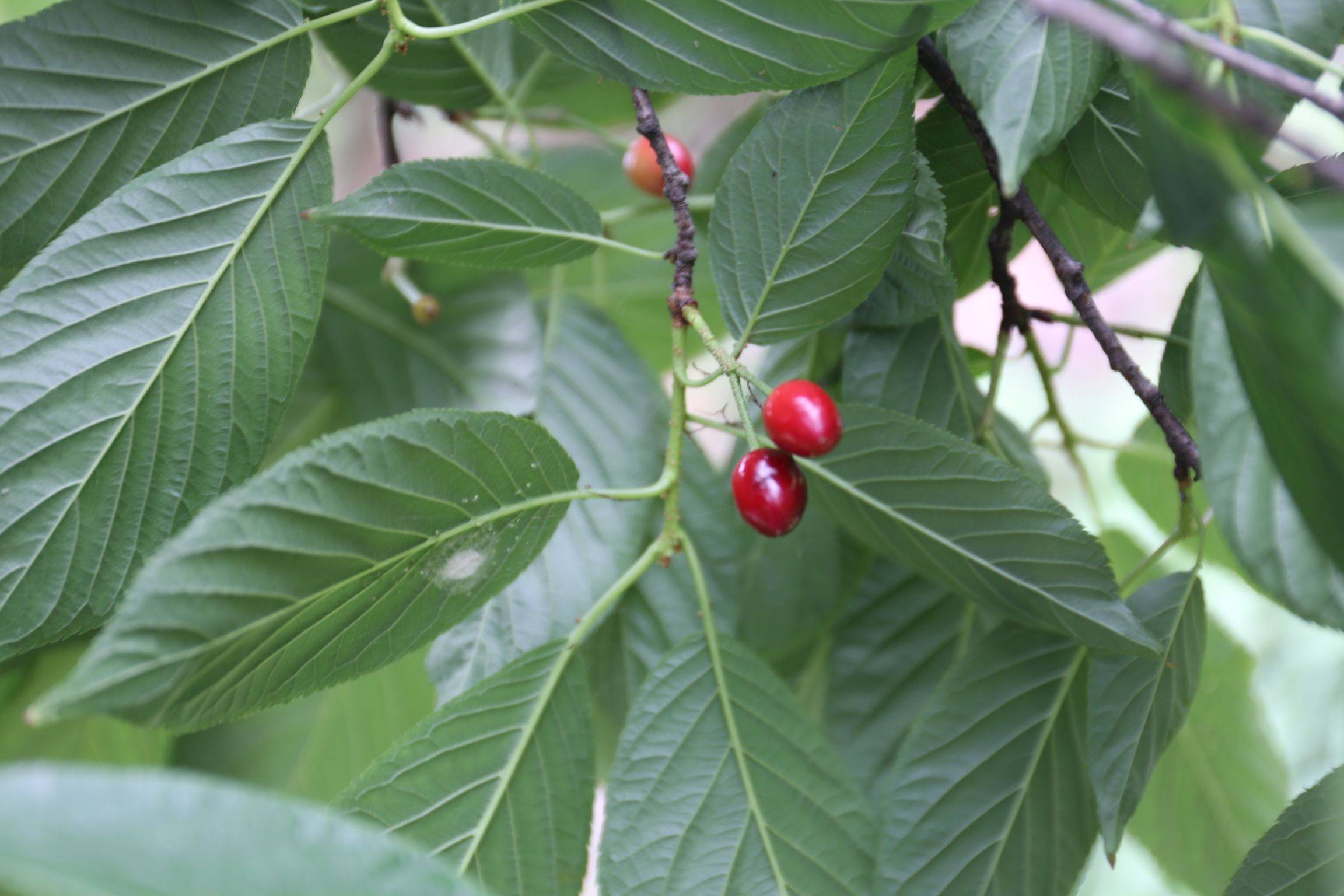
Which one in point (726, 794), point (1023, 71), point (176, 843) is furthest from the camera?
point (726, 794)

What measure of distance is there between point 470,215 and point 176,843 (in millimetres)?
287

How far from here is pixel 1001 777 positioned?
0.49 meters

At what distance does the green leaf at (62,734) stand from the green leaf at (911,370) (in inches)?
19.5

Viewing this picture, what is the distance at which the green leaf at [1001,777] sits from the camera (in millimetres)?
481

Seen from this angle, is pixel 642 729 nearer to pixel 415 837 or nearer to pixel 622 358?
pixel 415 837

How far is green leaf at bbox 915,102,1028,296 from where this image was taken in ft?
1.50

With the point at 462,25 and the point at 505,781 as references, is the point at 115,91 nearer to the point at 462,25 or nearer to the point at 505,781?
the point at 462,25

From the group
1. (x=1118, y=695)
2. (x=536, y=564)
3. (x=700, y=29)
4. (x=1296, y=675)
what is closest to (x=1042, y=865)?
(x=1118, y=695)

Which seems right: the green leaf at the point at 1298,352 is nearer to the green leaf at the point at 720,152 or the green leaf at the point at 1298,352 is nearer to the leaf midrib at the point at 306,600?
the leaf midrib at the point at 306,600

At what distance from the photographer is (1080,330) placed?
2.04 meters

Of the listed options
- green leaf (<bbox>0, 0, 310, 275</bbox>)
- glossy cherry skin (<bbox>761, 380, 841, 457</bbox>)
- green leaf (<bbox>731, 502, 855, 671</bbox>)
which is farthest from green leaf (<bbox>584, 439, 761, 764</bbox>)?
green leaf (<bbox>0, 0, 310, 275</bbox>)

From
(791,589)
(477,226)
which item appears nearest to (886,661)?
(791,589)

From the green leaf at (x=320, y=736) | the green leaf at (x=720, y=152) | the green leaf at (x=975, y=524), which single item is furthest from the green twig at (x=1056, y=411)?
the green leaf at (x=320, y=736)

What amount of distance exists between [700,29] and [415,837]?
37 cm
